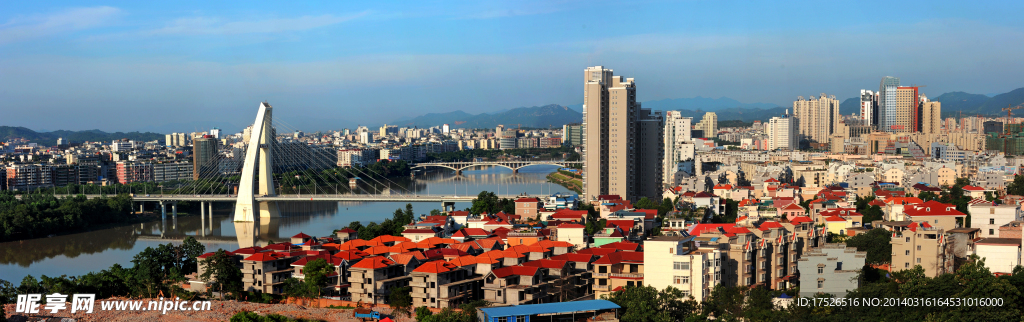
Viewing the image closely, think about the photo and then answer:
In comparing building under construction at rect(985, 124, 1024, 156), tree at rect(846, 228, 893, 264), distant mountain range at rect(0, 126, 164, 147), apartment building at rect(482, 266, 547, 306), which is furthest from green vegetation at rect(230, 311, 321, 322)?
distant mountain range at rect(0, 126, 164, 147)

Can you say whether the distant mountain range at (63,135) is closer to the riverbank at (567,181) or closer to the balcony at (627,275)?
the riverbank at (567,181)

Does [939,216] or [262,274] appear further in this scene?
[939,216]

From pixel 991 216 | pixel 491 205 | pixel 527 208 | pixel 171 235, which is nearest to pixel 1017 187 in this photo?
pixel 991 216

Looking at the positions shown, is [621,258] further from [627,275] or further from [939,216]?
[939,216]

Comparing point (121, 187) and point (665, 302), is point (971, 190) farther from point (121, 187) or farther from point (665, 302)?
point (121, 187)

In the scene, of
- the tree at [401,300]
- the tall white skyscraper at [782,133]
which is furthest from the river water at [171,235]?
the tall white skyscraper at [782,133]
